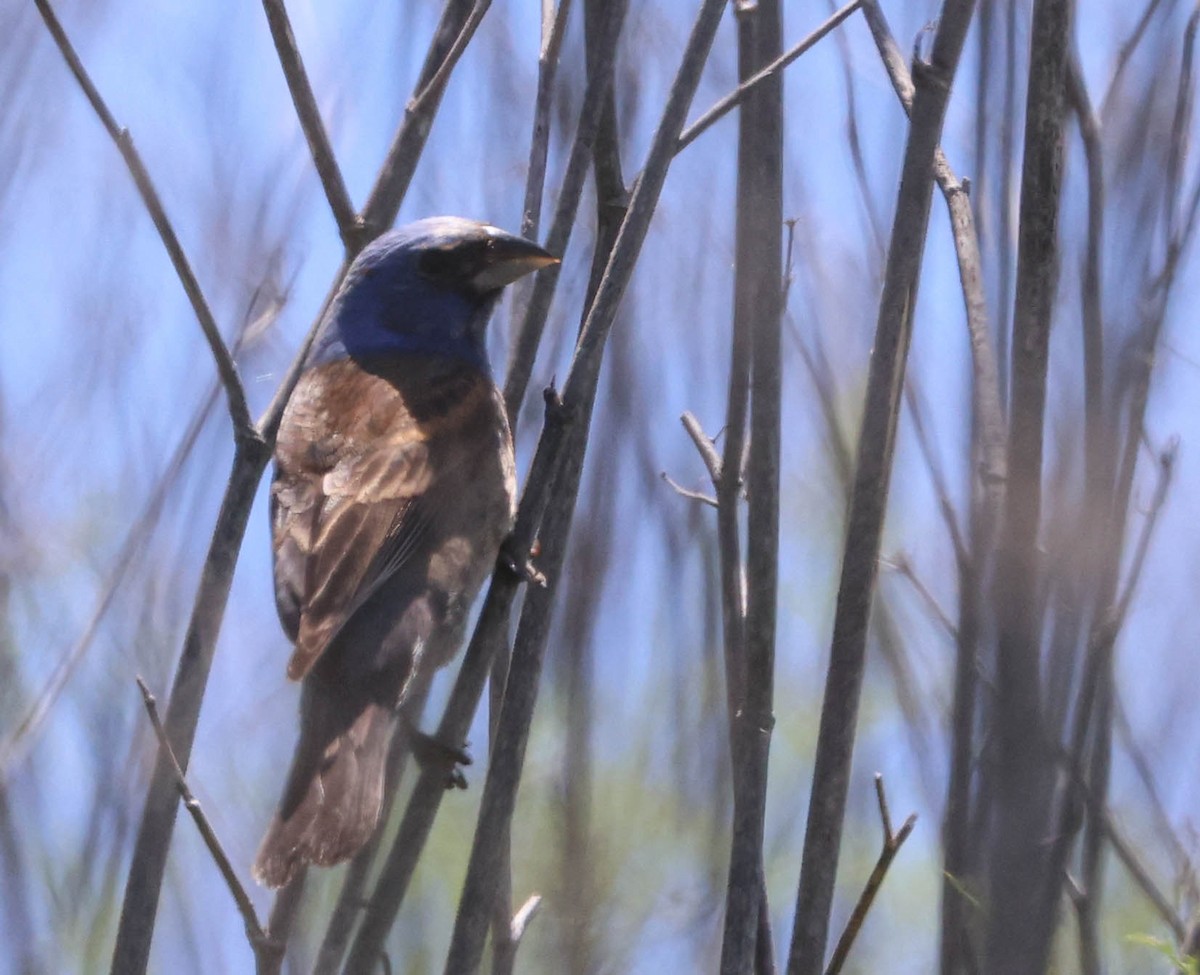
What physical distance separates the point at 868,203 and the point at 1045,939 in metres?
1.56

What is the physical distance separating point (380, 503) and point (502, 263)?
799 millimetres

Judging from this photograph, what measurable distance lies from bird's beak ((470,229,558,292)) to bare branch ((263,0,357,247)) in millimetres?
442

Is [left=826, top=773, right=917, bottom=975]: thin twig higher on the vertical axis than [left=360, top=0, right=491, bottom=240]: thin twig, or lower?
lower

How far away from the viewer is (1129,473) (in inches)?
89.6

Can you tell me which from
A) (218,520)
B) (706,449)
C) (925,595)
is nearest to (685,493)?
(706,449)

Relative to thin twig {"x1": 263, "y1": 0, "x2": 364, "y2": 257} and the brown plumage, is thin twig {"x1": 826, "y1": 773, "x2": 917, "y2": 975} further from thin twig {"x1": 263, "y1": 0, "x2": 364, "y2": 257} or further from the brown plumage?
thin twig {"x1": 263, "y1": 0, "x2": 364, "y2": 257}

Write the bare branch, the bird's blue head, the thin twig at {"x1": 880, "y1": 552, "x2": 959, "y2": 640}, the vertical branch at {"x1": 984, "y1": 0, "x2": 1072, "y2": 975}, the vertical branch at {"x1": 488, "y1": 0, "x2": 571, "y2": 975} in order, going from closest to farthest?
1. the vertical branch at {"x1": 984, "y1": 0, "x2": 1072, "y2": 975}
2. the bare branch
3. the vertical branch at {"x1": 488, "y1": 0, "x2": 571, "y2": 975}
4. the thin twig at {"x1": 880, "y1": 552, "x2": 959, "y2": 640}
5. the bird's blue head

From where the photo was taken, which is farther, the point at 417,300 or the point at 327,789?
the point at 417,300

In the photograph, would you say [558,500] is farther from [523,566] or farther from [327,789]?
[327,789]

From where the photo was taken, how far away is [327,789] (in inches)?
102

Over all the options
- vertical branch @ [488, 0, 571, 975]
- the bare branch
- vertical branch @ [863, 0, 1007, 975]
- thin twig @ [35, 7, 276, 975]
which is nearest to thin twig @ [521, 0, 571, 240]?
vertical branch @ [488, 0, 571, 975]

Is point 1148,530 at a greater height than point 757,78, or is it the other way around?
point 757,78

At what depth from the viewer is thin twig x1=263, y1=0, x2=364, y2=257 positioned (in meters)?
2.63

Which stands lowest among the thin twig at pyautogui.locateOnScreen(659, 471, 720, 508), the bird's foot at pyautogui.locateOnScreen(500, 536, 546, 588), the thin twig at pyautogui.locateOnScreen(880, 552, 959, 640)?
the thin twig at pyautogui.locateOnScreen(880, 552, 959, 640)
